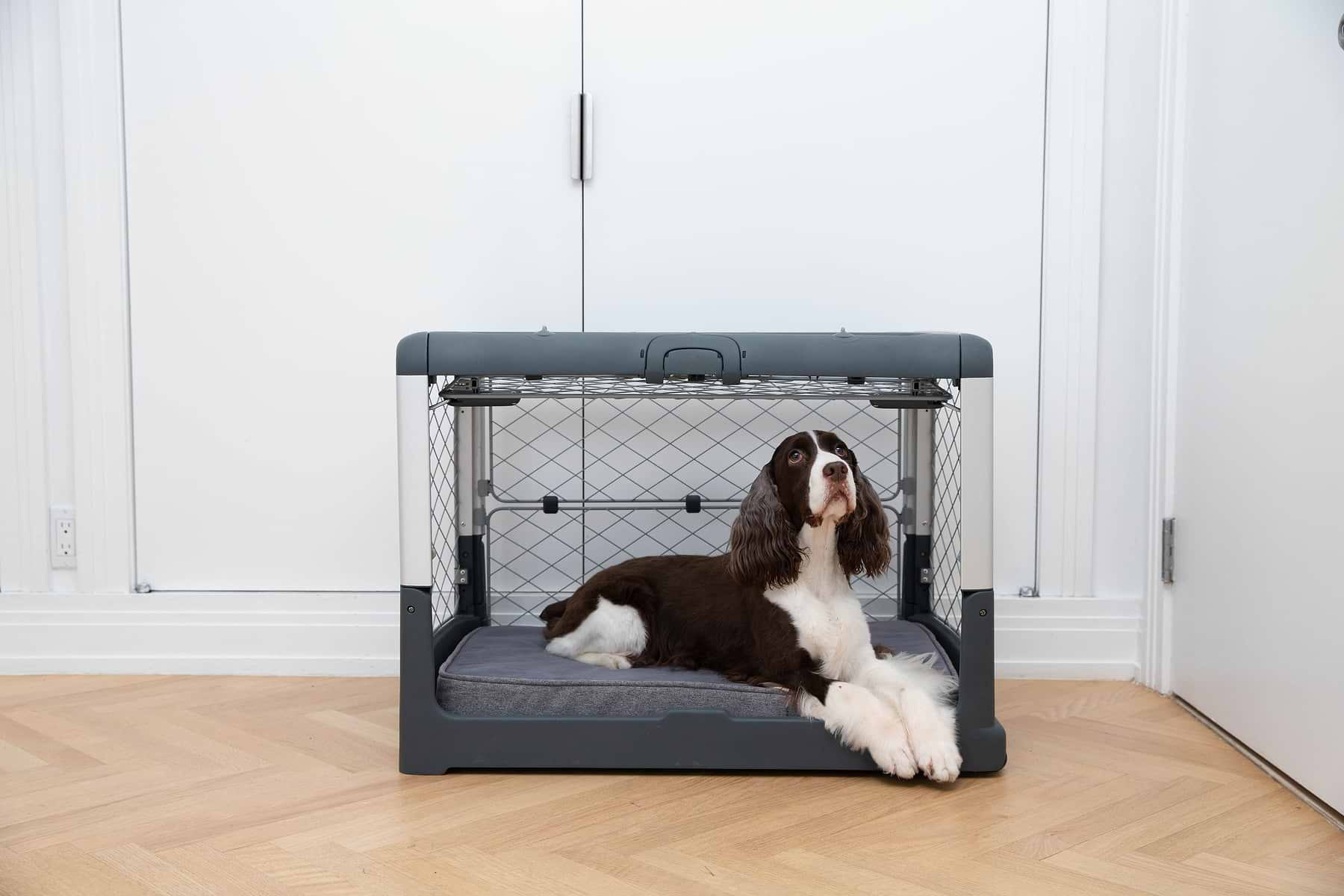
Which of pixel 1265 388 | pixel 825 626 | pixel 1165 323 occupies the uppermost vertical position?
pixel 1165 323

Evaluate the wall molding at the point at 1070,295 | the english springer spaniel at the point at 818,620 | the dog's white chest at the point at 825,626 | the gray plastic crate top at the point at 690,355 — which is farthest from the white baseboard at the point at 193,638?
the wall molding at the point at 1070,295

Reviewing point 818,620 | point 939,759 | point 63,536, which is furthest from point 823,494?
→ point 63,536

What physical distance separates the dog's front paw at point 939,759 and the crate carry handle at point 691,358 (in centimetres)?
66

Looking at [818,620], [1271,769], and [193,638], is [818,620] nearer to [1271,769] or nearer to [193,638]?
[1271,769]

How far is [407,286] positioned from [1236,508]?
180cm

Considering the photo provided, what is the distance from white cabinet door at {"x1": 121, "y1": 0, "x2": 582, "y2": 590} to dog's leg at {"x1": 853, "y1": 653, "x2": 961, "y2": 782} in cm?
109

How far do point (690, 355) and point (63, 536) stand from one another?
1662 mm

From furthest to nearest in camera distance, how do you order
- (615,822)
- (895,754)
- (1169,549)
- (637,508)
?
(637,508)
(1169,549)
(895,754)
(615,822)

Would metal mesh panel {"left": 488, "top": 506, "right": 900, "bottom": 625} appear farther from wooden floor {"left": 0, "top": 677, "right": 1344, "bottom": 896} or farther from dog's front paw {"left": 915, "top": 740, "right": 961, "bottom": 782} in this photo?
dog's front paw {"left": 915, "top": 740, "right": 961, "bottom": 782}

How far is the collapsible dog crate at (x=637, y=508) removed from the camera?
5.55 ft

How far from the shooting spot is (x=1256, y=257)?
1.85 metres

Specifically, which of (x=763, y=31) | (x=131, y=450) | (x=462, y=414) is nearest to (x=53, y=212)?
(x=131, y=450)

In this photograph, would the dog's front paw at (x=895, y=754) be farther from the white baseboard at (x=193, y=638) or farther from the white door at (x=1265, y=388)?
the white baseboard at (x=193, y=638)

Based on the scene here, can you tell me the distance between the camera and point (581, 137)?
2.36 m
